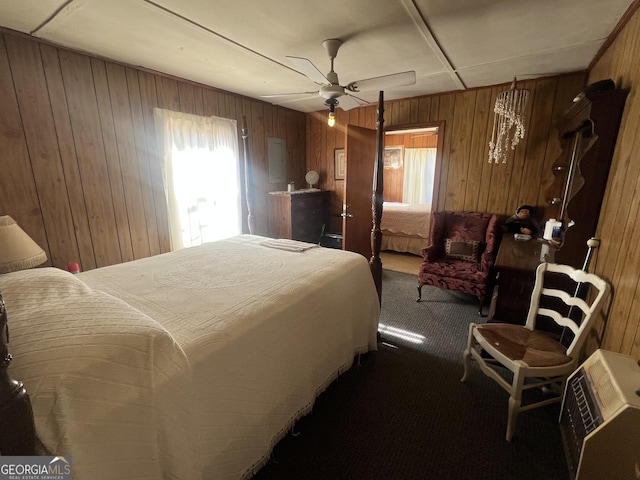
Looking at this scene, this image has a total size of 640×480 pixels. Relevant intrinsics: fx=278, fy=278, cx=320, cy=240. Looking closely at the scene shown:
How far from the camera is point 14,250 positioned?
174 cm

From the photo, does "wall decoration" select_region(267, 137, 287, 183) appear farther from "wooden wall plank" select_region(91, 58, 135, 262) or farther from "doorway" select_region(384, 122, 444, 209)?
"doorway" select_region(384, 122, 444, 209)

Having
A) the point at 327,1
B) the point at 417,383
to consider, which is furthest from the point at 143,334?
the point at 327,1

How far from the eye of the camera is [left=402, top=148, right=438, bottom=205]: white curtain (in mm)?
6930

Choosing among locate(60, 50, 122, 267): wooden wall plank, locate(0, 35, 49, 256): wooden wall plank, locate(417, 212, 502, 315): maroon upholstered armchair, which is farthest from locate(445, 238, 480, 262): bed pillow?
locate(0, 35, 49, 256): wooden wall plank

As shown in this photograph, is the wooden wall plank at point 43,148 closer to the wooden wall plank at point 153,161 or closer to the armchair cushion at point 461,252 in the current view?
the wooden wall plank at point 153,161

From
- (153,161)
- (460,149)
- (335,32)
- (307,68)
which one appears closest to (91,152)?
(153,161)

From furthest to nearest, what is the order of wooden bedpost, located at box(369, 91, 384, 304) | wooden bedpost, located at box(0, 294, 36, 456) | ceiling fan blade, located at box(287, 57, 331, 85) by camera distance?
wooden bedpost, located at box(369, 91, 384, 304), ceiling fan blade, located at box(287, 57, 331, 85), wooden bedpost, located at box(0, 294, 36, 456)

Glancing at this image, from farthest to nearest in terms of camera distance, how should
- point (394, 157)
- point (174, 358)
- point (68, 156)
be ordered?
1. point (394, 157)
2. point (68, 156)
3. point (174, 358)

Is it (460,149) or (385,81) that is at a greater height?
(385,81)

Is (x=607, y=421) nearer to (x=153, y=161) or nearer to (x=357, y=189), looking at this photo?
(x=357, y=189)

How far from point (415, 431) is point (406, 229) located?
3.78m

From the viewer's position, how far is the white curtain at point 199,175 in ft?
9.98

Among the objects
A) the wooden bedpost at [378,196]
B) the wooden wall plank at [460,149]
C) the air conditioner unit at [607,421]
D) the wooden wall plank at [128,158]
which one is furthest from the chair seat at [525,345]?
the wooden wall plank at [128,158]

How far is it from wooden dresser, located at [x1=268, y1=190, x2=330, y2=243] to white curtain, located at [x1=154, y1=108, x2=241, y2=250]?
0.67m
